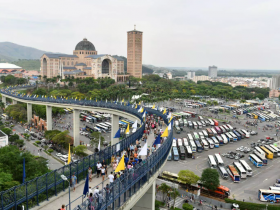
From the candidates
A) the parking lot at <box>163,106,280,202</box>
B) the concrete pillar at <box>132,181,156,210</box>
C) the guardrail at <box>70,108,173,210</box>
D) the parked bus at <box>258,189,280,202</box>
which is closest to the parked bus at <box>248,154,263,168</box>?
the parking lot at <box>163,106,280,202</box>

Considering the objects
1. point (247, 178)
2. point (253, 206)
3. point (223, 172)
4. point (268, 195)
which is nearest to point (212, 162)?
point (223, 172)

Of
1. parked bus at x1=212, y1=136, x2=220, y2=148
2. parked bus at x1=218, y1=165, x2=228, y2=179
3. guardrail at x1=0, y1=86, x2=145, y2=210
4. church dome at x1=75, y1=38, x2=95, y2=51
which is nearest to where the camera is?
guardrail at x1=0, y1=86, x2=145, y2=210

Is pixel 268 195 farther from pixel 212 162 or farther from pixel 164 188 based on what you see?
pixel 164 188

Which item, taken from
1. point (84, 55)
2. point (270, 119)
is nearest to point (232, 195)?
point (270, 119)

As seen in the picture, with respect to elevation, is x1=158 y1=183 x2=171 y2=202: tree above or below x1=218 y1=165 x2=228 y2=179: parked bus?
above

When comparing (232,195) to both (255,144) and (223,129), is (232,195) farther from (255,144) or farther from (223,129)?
(223,129)

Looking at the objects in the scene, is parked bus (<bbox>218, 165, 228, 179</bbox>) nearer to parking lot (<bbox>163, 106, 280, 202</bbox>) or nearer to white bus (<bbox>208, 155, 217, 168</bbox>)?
parking lot (<bbox>163, 106, 280, 202</bbox>)

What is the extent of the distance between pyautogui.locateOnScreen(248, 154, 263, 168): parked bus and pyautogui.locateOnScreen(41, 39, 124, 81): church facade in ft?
259

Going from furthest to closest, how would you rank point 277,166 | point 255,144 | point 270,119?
point 270,119 → point 255,144 → point 277,166

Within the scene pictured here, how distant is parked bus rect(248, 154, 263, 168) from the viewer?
44219 millimetres

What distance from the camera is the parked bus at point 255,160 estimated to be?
145 feet

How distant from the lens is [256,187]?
36375mm

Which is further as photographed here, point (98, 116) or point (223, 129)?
point (98, 116)

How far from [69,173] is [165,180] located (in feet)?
75.1
